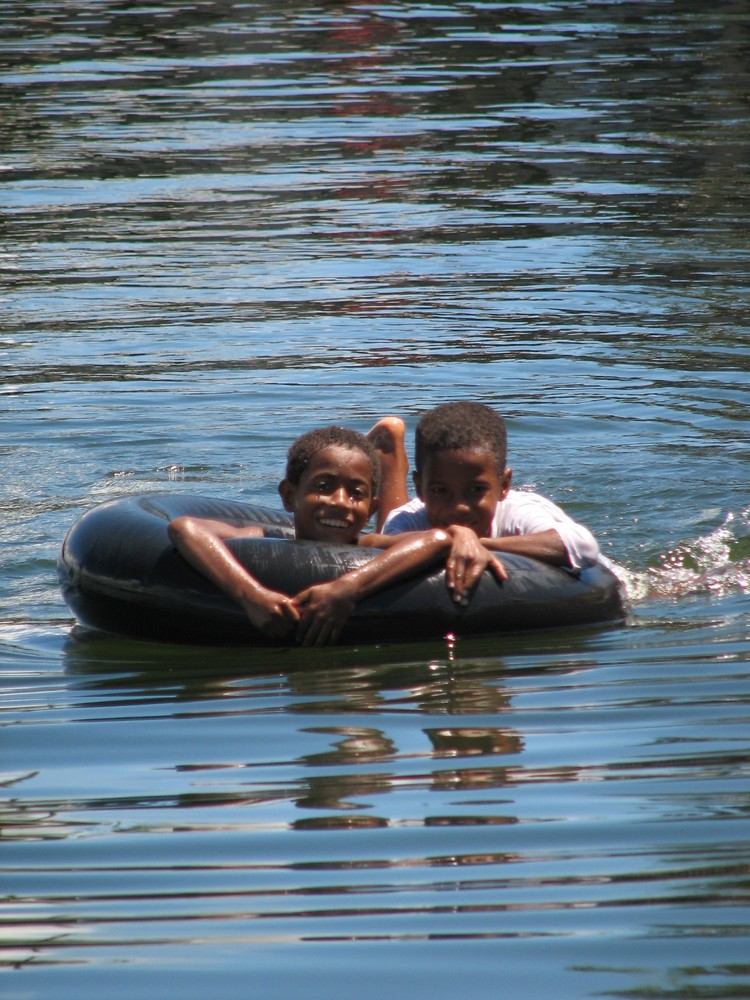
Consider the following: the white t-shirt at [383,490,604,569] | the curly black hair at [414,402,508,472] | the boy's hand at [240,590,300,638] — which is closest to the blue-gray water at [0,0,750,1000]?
the boy's hand at [240,590,300,638]

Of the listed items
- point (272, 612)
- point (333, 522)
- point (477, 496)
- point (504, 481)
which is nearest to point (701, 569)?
point (504, 481)

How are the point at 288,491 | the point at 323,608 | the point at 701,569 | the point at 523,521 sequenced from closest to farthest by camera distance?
the point at 323,608 < the point at 288,491 < the point at 523,521 < the point at 701,569

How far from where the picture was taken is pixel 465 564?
5.97 metres

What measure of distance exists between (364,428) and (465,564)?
4.06 meters

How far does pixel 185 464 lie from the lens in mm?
9586

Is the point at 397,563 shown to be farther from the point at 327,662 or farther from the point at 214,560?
the point at 214,560

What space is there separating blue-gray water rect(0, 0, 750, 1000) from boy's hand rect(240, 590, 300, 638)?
161 millimetres

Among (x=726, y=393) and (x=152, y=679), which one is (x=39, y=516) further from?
(x=726, y=393)

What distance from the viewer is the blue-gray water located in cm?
330

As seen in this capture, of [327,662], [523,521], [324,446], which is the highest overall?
[324,446]

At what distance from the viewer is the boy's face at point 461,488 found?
6332mm

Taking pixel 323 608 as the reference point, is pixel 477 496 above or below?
above

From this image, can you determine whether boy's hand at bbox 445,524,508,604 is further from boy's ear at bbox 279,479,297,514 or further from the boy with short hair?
boy's ear at bbox 279,479,297,514

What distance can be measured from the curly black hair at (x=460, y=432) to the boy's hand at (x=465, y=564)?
427 millimetres
